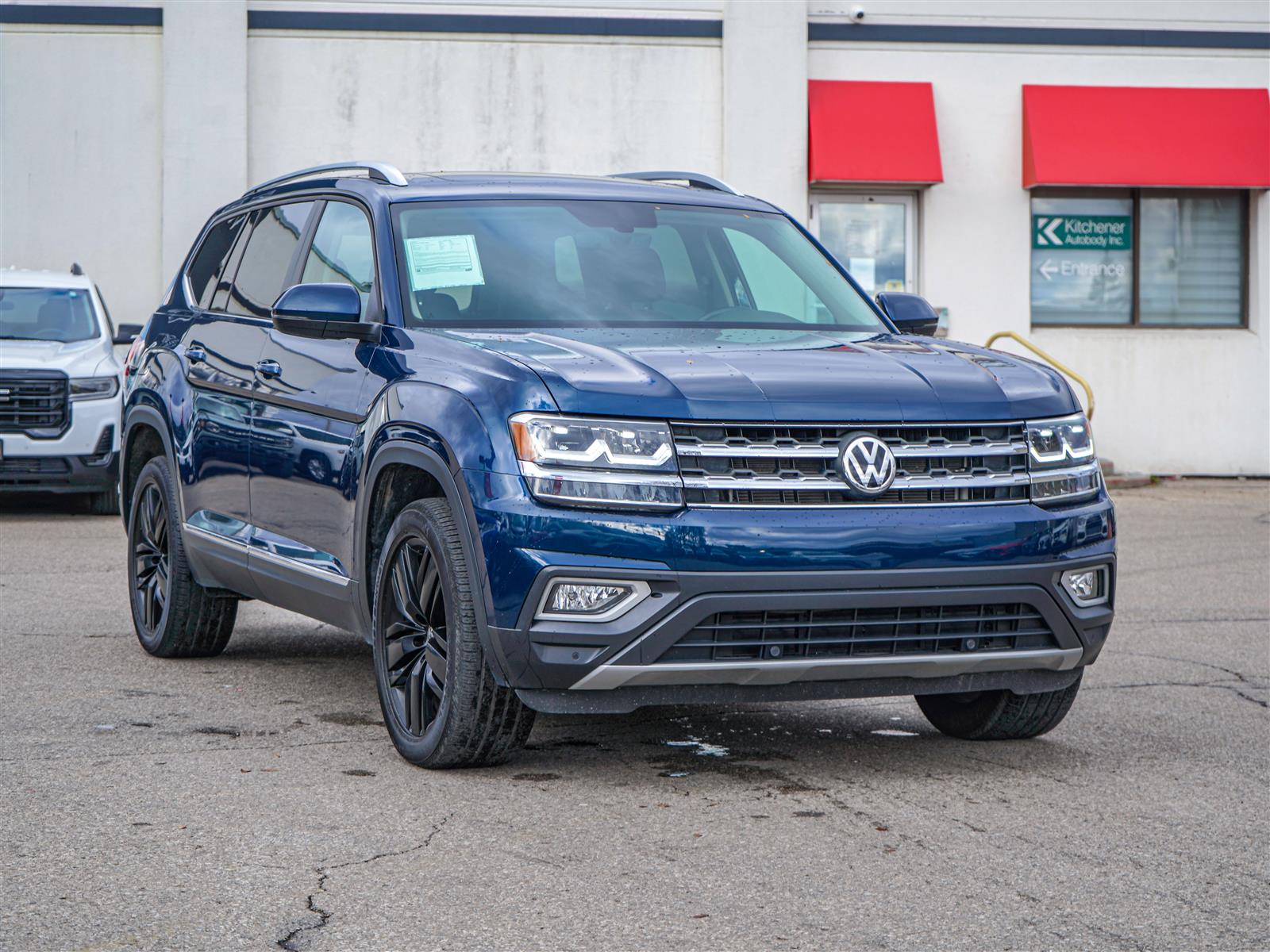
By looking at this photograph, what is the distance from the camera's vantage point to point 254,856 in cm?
453

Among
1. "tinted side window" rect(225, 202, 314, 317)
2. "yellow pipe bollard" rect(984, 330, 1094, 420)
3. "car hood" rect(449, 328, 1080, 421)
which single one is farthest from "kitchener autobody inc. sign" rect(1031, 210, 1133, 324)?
"car hood" rect(449, 328, 1080, 421)

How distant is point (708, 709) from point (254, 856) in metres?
2.47

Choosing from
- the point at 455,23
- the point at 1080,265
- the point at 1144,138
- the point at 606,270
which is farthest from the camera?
the point at 1080,265

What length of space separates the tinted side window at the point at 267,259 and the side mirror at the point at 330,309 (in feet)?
3.40

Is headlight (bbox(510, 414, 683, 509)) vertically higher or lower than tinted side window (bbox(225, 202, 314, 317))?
lower

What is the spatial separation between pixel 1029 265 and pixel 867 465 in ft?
51.9

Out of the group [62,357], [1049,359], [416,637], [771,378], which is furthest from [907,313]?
[1049,359]

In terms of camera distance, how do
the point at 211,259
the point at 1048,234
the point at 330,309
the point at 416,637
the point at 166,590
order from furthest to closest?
the point at 1048,234 → the point at 211,259 → the point at 166,590 → the point at 330,309 → the point at 416,637

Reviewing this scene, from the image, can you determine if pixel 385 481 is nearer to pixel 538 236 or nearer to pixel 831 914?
pixel 538 236

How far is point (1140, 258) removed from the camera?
808 inches

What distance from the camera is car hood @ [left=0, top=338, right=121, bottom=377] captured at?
1497 cm

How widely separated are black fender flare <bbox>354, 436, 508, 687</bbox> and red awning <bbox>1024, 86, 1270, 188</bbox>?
49.6ft

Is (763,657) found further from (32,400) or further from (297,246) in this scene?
(32,400)

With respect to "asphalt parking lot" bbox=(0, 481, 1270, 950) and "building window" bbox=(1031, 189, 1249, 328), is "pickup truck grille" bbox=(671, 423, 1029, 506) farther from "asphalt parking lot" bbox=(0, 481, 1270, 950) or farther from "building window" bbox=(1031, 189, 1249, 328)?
"building window" bbox=(1031, 189, 1249, 328)
